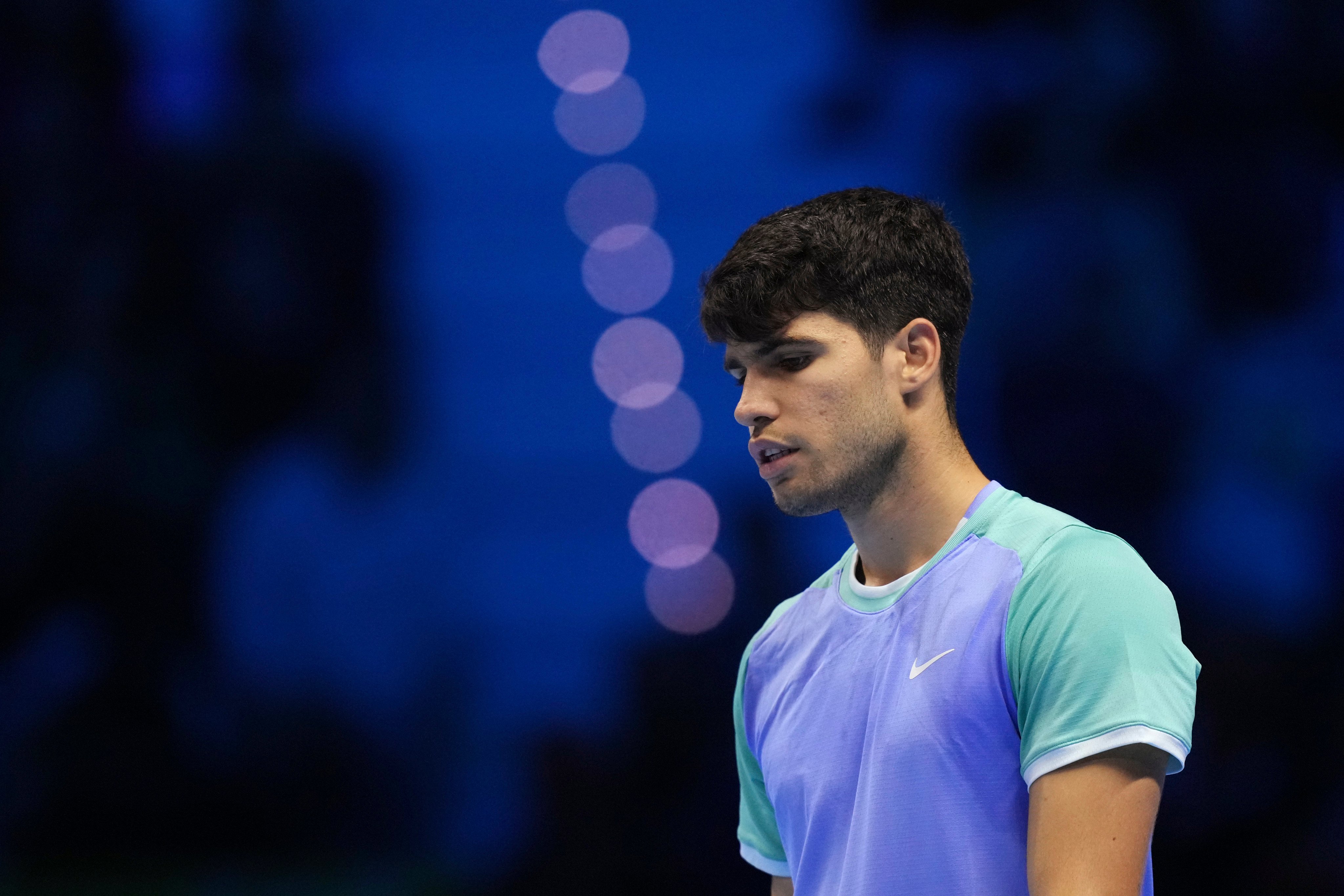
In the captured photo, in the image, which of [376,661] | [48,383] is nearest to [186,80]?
[48,383]

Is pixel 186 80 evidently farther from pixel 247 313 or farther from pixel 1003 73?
pixel 1003 73

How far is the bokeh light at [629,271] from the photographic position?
338 centimetres

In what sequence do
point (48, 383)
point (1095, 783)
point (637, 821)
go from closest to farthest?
1. point (1095, 783)
2. point (637, 821)
3. point (48, 383)

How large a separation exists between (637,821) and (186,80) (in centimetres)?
241

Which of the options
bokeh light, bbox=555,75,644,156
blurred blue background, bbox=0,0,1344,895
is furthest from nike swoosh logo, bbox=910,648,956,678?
bokeh light, bbox=555,75,644,156

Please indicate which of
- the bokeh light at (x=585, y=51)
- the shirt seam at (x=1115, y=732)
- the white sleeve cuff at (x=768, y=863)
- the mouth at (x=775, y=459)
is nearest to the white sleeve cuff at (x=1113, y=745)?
the shirt seam at (x=1115, y=732)

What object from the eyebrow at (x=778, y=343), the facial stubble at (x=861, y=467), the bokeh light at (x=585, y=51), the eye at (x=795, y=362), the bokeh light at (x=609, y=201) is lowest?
the facial stubble at (x=861, y=467)

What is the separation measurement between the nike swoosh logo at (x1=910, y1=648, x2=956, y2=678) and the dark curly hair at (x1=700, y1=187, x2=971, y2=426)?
351 millimetres

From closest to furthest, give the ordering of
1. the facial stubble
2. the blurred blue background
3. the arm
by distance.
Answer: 1. the arm
2. the facial stubble
3. the blurred blue background

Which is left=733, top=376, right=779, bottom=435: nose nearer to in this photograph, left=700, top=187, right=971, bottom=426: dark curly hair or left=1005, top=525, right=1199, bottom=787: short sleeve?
left=700, top=187, right=971, bottom=426: dark curly hair

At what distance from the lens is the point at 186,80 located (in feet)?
11.3

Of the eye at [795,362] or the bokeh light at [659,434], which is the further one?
the bokeh light at [659,434]

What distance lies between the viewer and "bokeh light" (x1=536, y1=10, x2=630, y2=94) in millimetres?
3518

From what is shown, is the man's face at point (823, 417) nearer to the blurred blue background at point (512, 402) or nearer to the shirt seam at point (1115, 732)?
the shirt seam at point (1115, 732)
